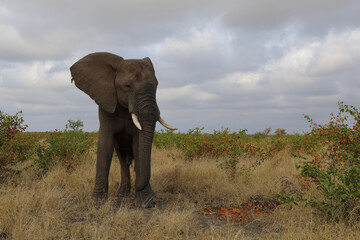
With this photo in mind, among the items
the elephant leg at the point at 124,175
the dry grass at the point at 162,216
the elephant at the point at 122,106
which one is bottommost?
the dry grass at the point at 162,216

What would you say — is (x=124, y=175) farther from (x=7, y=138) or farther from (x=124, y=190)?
(x=7, y=138)

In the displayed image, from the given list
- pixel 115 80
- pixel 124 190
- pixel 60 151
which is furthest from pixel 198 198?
pixel 60 151

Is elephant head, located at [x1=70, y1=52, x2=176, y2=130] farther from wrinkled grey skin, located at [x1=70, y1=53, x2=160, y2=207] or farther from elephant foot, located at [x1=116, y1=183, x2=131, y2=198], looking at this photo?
elephant foot, located at [x1=116, y1=183, x2=131, y2=198]

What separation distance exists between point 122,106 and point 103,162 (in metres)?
1.12

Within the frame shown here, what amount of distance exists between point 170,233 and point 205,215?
4.19ft

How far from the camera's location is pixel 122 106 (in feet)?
19.1

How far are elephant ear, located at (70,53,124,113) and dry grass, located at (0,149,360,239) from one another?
6.05 feet

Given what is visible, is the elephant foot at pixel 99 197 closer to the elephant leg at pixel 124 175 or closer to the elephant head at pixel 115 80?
the elephant leg at pixel 124 175

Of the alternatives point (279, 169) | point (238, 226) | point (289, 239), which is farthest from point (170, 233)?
point (279, 169)

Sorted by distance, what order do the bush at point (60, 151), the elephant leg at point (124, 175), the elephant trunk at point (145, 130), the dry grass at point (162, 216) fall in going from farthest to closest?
1. the bush at point (60, 151)
2. the elephant leg at point (124, 175)
3. the elephant trunk at point (145, 130)
4. the dry grass at point (162, 216)

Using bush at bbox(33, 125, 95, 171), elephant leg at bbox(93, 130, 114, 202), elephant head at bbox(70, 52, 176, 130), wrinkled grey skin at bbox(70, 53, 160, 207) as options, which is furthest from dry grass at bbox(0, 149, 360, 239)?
elephant head at bbox(70, 52, 176, 130)

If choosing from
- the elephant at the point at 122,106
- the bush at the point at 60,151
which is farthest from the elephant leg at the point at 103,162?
A: the bush at the point at 60,151

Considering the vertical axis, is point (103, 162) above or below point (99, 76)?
below

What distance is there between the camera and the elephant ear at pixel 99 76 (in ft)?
18.8
